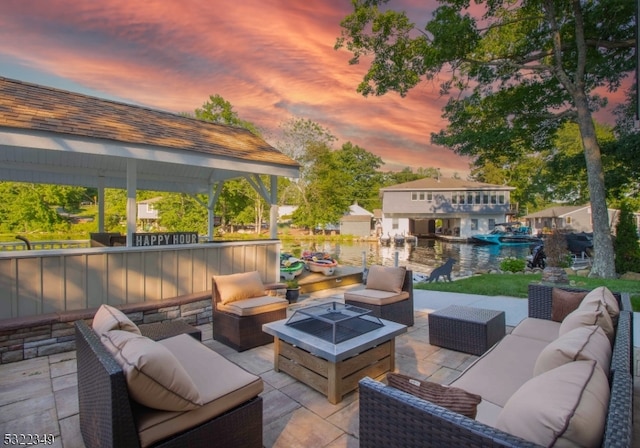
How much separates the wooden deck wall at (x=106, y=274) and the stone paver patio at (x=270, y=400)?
78 cm

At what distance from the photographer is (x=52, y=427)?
262cm

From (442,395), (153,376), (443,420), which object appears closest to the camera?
(443,420)

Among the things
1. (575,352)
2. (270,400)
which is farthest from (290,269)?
(575,352)

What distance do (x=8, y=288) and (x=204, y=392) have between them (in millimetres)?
3675

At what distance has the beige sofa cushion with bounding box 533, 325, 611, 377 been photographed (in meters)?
1.64

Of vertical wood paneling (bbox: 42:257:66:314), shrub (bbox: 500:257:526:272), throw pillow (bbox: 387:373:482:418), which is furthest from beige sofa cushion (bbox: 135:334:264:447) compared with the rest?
shrub (bbox: 500:257:526:272)

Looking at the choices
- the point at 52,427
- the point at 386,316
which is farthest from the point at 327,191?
the point at 52,427

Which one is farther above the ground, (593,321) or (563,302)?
(593,321)

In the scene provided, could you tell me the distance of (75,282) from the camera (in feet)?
14.8

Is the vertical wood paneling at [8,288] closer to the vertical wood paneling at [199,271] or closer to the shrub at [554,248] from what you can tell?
the vertical wood paneling at [199,271]

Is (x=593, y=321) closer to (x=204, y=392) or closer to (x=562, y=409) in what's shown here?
(x=562, y=409)

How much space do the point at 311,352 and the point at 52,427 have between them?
212 cm

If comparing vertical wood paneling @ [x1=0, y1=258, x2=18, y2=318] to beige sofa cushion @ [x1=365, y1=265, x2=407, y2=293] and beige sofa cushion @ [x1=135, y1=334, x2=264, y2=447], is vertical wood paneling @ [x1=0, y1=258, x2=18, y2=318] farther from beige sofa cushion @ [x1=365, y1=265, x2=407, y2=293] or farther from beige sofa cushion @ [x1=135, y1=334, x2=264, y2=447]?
beige sofa cushion @ [x1=365, y1=265, x2=407, y2=293]

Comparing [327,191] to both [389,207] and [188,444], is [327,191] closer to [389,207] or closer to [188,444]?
[389,207]
